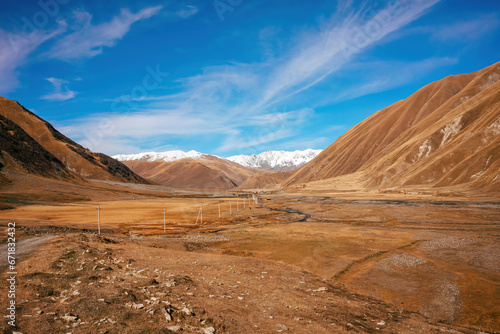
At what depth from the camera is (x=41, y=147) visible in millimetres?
132125

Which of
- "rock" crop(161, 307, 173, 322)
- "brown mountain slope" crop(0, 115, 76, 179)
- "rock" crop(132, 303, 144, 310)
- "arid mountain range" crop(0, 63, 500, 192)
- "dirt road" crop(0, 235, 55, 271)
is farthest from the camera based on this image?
"brown mountain slope" crop(0, 115, 76, 179)

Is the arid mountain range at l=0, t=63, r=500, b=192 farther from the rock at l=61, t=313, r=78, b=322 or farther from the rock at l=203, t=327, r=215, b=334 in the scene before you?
the rock at l=61, t=313, r=78, b=322

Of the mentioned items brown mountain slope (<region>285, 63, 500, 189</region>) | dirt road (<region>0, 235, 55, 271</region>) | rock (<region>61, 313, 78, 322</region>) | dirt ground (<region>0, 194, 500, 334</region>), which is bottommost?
dirt ground (<region>0, 194, 500, 334</region>)

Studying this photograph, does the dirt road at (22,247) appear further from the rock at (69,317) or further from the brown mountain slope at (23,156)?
the brown mountain slope at (23,156)

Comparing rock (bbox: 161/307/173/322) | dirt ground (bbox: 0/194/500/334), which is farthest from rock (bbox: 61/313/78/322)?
rock (bbox: 161/307/173/322)

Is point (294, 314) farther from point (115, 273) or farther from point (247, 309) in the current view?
point (115, 273)

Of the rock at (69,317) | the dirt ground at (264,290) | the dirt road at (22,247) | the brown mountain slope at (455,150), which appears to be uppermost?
the brown mountain slope at (455,150)

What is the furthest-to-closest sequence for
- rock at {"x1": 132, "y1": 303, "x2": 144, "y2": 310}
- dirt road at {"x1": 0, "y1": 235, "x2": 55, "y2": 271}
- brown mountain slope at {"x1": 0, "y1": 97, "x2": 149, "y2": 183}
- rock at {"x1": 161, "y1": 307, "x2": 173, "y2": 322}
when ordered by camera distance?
brown mountain slope at {"x1": 0, "y1": 97, "x2": 149, "y2": 183}, dirt road at {"x1": 0, "y1": 235, "x2": 55, "y2": 271}, rock at {"x1": 132, "y1": 303, "x2": 144, "y2": 310}, rock at {"x1": 161, "y1": 307, "x2": 173, "y2": 322}

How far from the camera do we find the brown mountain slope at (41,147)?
116 meters

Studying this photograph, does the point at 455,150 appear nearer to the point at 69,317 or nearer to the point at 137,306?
the point at 137,306

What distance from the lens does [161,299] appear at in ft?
35.0

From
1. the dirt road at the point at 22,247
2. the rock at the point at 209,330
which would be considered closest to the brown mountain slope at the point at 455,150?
the rock at the point at 209,330

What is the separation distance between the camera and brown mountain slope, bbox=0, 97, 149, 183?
381ft

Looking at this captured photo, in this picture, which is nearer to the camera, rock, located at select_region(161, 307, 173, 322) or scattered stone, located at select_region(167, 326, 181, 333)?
scattered stone, located at select_region(167, 326, 181, 333)
